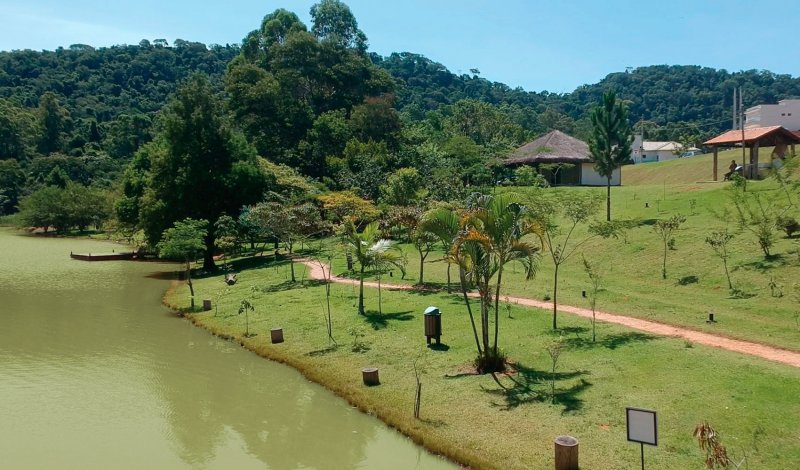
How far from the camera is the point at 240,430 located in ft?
42.8

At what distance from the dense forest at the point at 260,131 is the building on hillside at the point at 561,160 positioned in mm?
2070

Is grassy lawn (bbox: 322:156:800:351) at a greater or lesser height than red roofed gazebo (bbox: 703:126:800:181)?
lesser

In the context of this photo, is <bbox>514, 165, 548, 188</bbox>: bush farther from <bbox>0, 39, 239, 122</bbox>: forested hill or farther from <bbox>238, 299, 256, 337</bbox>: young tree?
<bbox>0, 39, 239, 122</bbox>: forested hill

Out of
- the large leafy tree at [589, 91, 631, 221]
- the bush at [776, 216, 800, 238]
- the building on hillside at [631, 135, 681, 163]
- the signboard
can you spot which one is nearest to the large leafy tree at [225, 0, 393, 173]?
the large leafy tree at [589, 91, 631, 221]

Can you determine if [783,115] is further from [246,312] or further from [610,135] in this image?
[246,312]

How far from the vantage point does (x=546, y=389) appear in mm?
13047

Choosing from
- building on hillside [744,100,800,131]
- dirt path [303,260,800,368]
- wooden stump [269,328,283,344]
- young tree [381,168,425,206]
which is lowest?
wooden stump [269,328,283,344]

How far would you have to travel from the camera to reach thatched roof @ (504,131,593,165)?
49509 millimetres

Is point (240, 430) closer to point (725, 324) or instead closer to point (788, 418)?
point (788, 418)

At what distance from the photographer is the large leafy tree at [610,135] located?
33594mm

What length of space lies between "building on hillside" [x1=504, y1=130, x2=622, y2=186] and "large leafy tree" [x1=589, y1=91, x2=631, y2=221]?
536 inches

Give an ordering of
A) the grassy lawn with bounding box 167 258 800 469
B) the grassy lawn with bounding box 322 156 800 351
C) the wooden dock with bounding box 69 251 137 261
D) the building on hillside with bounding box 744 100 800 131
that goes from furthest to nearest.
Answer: the building on hillside with bounding box 744 100 800 131 < the wooden dock with bounding box 69 251 137 261 < the grassy lawn with bounding box 322 156 800 351 < the grassy lawn with bounding box 167 258 800 469

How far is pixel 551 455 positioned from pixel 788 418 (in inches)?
162

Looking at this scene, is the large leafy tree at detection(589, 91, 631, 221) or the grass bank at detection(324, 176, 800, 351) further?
the large leafy tree at detection(589, 91, 631, 221)
